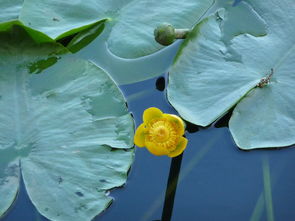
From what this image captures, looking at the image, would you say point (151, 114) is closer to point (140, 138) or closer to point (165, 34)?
point (140, 138)

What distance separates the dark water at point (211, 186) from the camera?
155cm

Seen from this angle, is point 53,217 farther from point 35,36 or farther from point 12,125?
point 35,36

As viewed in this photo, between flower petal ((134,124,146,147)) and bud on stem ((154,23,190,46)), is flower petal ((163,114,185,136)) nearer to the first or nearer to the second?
flower petal ((134,124,146,147))

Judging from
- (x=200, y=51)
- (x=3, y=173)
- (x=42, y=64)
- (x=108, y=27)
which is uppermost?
(x=200, y=51)

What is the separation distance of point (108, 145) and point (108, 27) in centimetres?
57

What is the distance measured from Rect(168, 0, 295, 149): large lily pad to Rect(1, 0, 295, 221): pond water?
0.08 metres

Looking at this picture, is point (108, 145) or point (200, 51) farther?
point (200, 51)

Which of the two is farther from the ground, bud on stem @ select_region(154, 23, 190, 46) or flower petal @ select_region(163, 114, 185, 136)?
bud on stem @ select_region(154, 23, 190, 46)


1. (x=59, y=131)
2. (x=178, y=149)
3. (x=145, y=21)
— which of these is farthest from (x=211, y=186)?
(x=145, y=21)

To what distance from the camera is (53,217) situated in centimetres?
149

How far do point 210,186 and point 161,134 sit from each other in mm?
260

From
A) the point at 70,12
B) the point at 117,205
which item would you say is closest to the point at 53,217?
the point at 117,205

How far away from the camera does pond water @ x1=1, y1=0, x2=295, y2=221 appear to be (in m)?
1.55

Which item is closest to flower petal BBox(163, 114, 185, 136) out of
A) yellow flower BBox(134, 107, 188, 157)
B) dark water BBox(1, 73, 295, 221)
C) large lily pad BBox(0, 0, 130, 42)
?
yellow flower BBox(134, 107, 188, 157)
